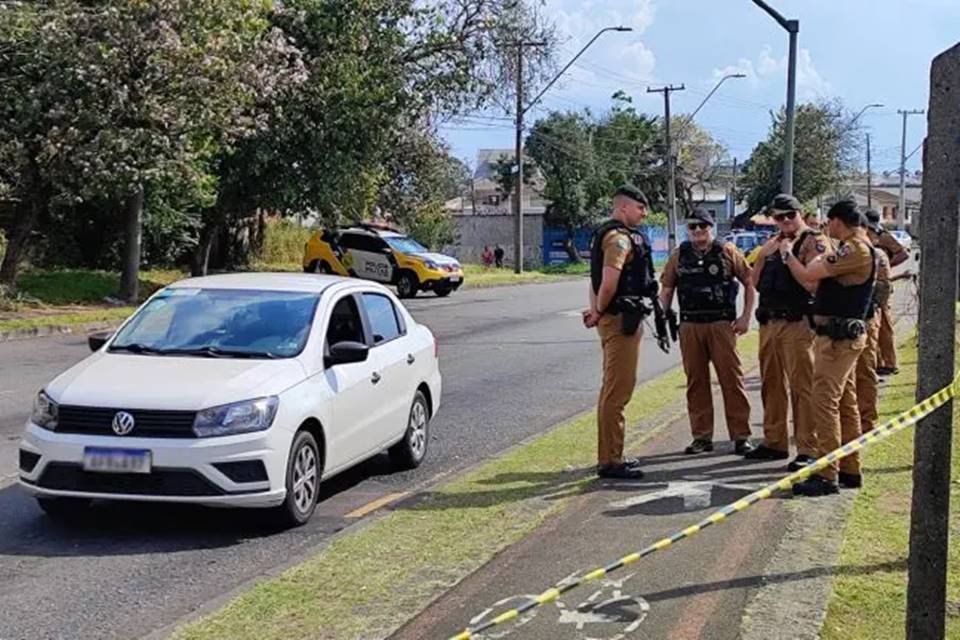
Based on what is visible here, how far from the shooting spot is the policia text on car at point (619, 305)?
776 cm

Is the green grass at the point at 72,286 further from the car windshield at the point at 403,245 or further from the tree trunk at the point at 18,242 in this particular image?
the car windshield at the point at 403,245

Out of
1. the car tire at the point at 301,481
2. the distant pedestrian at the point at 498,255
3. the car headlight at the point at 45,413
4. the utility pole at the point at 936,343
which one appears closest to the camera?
the utility pole at the point at 936,343

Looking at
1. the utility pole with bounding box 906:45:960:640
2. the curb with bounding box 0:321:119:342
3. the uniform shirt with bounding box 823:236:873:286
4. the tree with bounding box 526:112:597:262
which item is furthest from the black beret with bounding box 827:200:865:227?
the tree with bounding box 526:112:597:262

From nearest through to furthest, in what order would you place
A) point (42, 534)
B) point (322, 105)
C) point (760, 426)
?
1. point (42, 534)
2. point (760, 426)
3. point (322, 105)

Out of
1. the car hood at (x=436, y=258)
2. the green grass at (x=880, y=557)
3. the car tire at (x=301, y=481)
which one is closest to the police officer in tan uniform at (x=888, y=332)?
the green grass at (x=880, y=557)

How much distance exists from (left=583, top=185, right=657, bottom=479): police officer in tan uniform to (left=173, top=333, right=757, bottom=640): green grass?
1.31 ft

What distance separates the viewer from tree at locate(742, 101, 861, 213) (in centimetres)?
6619

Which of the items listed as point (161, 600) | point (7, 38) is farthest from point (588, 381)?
point (7, 38)

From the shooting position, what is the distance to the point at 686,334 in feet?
29.7

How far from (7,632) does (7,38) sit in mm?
18076

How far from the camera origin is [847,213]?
23.6 feet

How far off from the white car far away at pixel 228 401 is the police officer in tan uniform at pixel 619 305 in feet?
5.25

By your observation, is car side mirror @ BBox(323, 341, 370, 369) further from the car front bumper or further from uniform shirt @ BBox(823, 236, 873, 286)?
uniform shirt @ BBox(823, 236, 873, 286)

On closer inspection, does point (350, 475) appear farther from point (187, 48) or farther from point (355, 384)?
point (187, 48)
